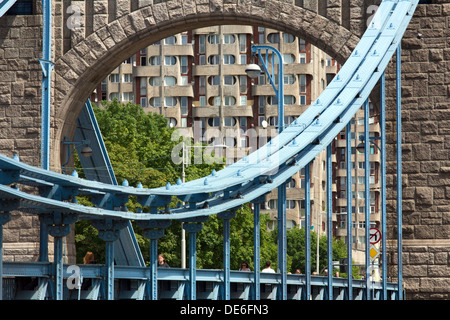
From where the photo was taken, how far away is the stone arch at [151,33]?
25281 millimetres

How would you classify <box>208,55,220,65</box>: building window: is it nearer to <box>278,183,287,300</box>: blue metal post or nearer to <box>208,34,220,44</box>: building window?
<box>208,34,220,44</box>: building window

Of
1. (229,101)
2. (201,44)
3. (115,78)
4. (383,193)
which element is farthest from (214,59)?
(383,193)

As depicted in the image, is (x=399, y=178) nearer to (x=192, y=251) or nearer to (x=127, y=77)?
(x=192, y=251)

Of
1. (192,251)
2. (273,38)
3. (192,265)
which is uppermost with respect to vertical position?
(273,38)

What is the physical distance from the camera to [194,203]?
56.4 feet

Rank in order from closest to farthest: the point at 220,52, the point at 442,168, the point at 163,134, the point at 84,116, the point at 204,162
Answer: the point at 442,168
the point at 84,116
the point at 204,162
the point at 163,134
the point at 220,52

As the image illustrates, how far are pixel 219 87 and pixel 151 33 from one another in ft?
209

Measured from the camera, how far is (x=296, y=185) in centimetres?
9181

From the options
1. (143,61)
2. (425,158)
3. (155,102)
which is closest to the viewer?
(425,158)

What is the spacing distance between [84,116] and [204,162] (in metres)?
25.4

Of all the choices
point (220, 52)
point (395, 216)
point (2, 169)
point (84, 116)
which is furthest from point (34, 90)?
point (220, 52)

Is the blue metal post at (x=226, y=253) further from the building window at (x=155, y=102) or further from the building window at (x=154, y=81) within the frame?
the building window at (x=154, y=81)

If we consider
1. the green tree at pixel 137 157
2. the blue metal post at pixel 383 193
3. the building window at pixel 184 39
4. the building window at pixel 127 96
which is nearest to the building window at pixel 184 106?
the building window at pixel 127 96
